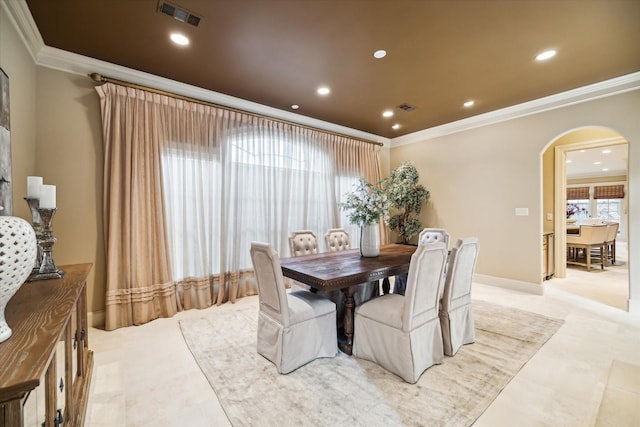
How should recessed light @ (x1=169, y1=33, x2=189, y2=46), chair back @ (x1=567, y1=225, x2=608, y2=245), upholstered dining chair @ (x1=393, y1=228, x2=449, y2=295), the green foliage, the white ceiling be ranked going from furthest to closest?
the white ceiling < chair back @ (x1=567, y1=225, x2=608, y2=245) < the green foliage < upholstered dining chair @ (x1=393, y1=228, x2=449, y2=295) < recessed light @ (x1=169, y1=33, x2=189, y2=46)

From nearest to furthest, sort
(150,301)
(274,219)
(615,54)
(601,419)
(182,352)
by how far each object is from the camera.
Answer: (601,419) → (182,352) → (615,54) → (150,301) → (274,219)

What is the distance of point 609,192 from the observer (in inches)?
385

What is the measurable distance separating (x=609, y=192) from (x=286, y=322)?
13339 mm

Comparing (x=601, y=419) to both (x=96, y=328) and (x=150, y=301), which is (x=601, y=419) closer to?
(x=150, y=301)

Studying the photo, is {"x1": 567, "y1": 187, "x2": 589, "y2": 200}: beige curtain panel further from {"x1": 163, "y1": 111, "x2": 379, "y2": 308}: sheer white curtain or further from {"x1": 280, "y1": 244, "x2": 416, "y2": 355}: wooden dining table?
{"x1": 280, "y1": 244, "x2": 416, "y2": 355}: wooden dining table

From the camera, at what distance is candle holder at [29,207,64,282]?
5.52ft

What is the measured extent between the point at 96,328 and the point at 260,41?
331 cm

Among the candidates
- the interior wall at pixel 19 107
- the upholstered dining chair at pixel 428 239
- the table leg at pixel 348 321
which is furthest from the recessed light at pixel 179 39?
the upholstered dining chair at pixel 428 239

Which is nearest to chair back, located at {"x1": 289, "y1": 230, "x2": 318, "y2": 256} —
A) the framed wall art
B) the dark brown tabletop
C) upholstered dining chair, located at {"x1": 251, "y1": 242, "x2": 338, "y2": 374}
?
the dark brown tabletop

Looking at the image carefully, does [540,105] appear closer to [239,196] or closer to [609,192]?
[239,196]

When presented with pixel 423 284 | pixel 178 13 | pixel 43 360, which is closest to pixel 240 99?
pixel 178 13

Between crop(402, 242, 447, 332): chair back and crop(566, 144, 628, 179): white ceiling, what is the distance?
6141mm

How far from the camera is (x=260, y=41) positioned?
98.2 inches

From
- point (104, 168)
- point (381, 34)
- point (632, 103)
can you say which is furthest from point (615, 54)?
point (104, 168)
